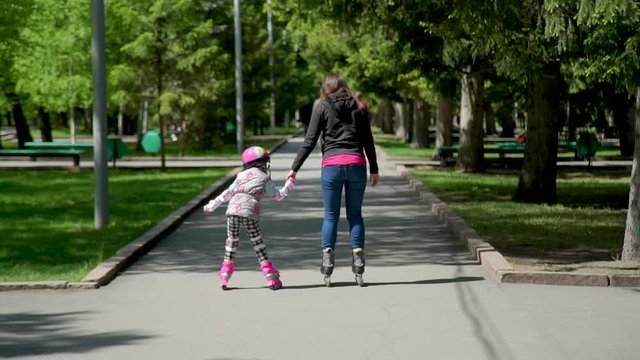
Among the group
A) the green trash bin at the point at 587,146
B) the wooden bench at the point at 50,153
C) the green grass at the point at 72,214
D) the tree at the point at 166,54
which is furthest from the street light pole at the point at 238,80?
the green trash bin at the point at 587,146

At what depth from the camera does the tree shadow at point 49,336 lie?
7.50 m

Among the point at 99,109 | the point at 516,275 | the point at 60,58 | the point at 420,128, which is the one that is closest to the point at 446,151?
the point at 420,128

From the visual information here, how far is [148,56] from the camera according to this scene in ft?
108

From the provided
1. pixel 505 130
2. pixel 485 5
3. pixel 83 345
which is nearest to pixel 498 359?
pixel 83 345

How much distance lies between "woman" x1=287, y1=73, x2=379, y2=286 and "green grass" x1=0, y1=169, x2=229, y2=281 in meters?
2.28

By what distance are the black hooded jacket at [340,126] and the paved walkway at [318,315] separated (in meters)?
1.22

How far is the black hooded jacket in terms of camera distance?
33.4 ft

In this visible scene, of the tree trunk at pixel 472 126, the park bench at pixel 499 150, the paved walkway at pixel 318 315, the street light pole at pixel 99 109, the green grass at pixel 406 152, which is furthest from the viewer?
the green grass at pixel 406 152

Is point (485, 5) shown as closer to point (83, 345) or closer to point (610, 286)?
point (610, 286)

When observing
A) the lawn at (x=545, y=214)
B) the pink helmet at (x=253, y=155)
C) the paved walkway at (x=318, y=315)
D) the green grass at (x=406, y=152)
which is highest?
the pink helmet at (x=253, y=155)

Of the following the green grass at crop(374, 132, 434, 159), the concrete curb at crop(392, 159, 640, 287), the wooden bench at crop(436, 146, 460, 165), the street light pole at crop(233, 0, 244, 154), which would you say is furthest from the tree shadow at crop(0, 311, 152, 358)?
the street light pole at crop(233, 0, 244, 154)

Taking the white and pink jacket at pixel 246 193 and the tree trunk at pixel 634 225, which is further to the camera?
the tree trunk at pixel 634 225

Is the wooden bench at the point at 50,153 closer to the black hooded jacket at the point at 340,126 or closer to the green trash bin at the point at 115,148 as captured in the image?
the green trash bin at the point at 115,148

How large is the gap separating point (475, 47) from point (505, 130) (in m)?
54.3
